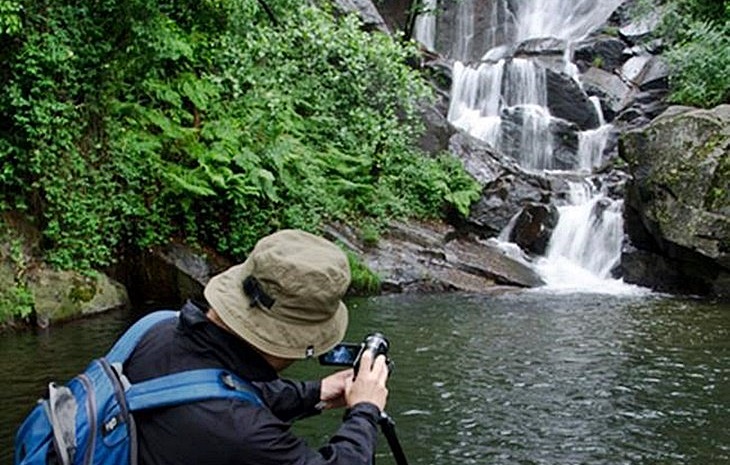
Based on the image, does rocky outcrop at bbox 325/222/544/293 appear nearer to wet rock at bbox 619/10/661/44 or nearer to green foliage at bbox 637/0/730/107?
green foliage at bbox 637/0/730/107

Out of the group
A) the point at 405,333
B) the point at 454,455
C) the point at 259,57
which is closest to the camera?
the point at 454,455

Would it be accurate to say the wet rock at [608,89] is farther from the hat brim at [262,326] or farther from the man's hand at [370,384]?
the hat brim at [262,326]

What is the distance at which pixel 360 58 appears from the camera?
13.8 metres

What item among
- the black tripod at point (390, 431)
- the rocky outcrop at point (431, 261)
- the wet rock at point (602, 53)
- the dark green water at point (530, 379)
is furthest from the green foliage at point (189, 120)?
the wet rock at point (602, 53)

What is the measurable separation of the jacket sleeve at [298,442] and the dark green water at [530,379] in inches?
129

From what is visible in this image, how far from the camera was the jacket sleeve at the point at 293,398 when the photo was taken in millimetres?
2734

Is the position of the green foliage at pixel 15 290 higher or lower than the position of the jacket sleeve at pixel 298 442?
lower

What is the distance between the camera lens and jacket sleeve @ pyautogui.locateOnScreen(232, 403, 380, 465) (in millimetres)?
2006

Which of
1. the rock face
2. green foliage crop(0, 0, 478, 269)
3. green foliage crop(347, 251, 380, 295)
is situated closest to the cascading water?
the rock face

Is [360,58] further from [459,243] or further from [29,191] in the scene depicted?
[29,191]

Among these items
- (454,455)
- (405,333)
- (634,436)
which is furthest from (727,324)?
(454,455)

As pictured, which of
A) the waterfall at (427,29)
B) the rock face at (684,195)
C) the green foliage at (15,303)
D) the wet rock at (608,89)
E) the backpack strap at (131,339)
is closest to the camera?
the backpack strap at (131,339)

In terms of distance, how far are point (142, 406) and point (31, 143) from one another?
895cm

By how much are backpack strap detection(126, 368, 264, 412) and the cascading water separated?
13601 mm
